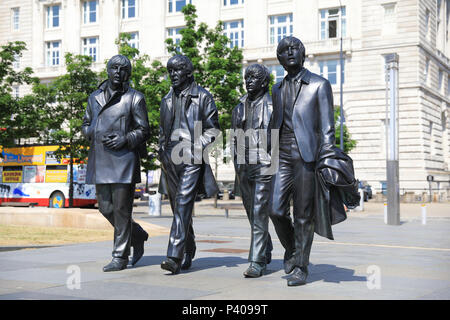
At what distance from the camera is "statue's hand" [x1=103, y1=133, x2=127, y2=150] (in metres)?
6.48

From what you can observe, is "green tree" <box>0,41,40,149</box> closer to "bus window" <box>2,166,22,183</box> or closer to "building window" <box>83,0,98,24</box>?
"bus window" <box>2,166,22,183</box>

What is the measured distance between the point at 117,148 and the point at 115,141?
8 centimetres

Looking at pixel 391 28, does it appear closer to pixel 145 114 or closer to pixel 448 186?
pixel 448 186

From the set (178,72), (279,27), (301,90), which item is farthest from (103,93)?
(279,27)

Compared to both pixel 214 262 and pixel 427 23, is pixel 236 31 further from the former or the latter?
pixel 214 262

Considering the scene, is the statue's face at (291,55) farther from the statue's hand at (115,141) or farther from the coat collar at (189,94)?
the statue's hand at (115,141)

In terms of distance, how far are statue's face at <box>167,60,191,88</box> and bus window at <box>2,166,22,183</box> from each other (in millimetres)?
24028

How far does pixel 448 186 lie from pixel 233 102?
1156 inches

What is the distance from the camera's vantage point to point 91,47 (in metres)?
55.5

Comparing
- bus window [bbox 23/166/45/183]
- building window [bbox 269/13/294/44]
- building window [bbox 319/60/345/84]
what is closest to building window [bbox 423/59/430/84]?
building window [bbox 319/60/345/84]

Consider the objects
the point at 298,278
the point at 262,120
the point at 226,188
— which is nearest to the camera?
the point at 298,278

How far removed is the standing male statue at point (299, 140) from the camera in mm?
5578

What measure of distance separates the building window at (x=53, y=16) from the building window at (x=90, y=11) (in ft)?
9.95

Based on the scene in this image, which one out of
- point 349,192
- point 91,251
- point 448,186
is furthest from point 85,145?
point 448,186
